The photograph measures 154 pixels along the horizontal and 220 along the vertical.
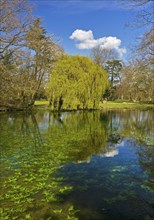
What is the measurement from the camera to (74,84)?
27.6 metres

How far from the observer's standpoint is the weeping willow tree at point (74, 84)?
2752 cm

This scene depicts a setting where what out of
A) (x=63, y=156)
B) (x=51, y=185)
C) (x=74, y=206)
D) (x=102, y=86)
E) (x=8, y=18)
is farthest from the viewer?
(x=102, y=86)

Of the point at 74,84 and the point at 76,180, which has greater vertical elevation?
the point at 74,84

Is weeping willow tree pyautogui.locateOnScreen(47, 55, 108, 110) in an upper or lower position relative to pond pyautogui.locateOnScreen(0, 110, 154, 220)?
upper

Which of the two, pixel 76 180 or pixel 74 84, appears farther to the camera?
pixel 74 84

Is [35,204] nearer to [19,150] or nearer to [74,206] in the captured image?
[74,206]

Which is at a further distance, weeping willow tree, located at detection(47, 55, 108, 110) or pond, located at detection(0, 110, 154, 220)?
weeping willow tree, located at detection(47, 55, 108, 110)

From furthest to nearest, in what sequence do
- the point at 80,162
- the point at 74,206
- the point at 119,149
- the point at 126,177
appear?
the point at 119,149 → the point at 80,162 → the point at 126,177 → the point at 74,206

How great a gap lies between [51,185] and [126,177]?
225 cm

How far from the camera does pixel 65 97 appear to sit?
91.0ft

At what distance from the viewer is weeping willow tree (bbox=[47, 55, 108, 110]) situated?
27.5 metres

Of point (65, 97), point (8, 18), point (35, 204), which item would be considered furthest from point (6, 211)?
point (65, 97)

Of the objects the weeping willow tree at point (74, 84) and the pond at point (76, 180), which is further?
the weeping willow tree at point (74, 84)

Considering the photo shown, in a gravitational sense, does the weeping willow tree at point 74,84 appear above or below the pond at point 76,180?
above
